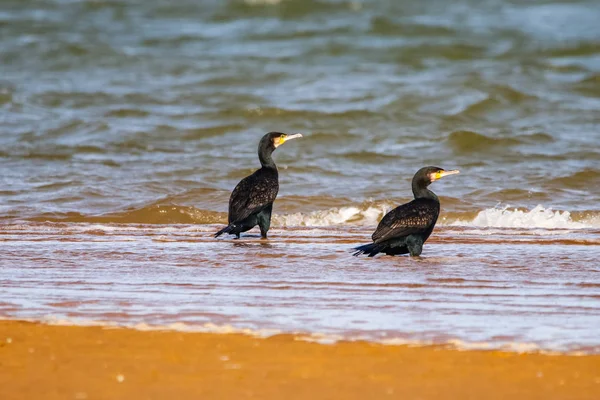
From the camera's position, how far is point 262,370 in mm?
5012

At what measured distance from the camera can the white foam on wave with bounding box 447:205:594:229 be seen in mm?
11797

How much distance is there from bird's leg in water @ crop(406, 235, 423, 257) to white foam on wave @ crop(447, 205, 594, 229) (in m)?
2.84

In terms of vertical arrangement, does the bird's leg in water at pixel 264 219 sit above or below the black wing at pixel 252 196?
below

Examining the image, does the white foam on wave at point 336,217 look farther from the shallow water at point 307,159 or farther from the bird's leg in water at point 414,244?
the bird's leg in water at point 414,244

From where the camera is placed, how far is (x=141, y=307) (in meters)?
6.52

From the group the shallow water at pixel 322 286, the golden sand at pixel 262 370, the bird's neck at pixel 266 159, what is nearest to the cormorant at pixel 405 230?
the shallow water at pixel 322 286

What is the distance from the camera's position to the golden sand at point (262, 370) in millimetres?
4645

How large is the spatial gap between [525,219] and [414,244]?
3300 millimetres

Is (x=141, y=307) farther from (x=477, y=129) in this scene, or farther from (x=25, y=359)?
(x=477, y=129)

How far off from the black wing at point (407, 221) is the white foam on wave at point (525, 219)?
2749 millimetres

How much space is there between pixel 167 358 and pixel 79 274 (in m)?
2.88

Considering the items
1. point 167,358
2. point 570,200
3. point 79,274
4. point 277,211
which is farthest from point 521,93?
point 167,358

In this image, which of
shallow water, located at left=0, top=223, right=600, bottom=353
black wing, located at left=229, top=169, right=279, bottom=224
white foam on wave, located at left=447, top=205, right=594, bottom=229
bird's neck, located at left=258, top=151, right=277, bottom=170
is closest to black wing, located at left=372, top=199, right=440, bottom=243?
shallow water, located at left=0, top=223, right=600, bottom=353

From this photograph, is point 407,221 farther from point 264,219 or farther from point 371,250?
point 264,219
